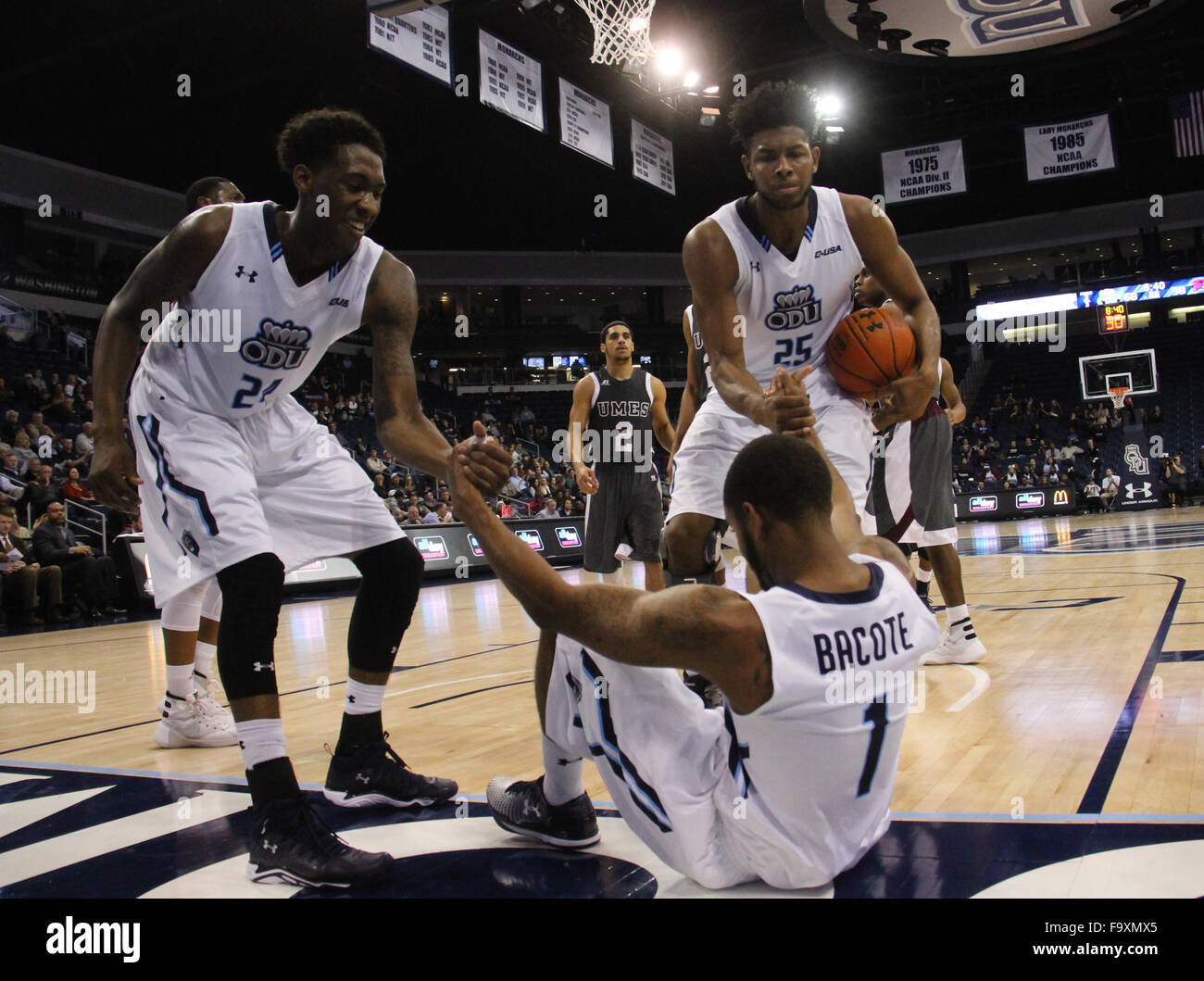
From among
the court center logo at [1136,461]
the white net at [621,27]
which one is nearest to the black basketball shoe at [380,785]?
the white net at [621,27]

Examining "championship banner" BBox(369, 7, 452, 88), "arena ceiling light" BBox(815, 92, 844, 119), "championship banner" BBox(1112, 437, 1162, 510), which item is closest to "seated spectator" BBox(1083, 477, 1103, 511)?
"championship banner" BBox(1112, 437, 1162, 510)

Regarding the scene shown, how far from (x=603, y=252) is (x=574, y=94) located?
17.5 meters

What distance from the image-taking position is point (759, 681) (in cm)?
184

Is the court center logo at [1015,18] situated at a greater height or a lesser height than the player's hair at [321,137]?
greater

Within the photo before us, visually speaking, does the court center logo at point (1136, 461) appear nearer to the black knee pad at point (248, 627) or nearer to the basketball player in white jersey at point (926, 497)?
the basketball player in white jersey at point (926, 497)

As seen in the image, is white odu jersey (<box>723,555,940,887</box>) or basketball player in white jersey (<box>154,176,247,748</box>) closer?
white odu jersey (<box>723,555,940,887</box>)

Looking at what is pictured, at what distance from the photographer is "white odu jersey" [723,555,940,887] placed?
6.10 ft

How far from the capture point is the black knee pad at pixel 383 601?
300cm

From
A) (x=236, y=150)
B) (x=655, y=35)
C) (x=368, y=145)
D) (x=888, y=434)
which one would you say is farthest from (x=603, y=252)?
(x=368, y=145)

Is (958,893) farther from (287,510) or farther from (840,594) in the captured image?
(287,510)

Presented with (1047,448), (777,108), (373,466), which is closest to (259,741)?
(777,108)

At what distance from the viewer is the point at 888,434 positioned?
5.70 meters

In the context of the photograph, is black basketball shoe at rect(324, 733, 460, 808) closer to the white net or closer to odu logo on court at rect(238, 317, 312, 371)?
odu logo on court at rect(238, 317, 312, 371)
